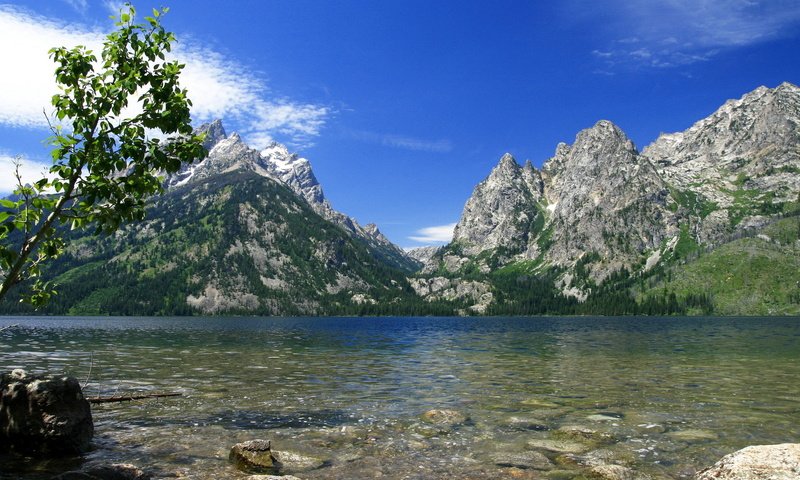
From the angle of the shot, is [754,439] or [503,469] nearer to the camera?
[503,469]

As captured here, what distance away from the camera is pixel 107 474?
11.8 meters

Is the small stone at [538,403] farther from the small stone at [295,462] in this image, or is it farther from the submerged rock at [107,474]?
the submerged rock at [107,474]

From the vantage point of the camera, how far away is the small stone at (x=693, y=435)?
18.9 metres

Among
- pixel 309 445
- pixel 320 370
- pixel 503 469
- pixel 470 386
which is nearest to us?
pixel 503 469

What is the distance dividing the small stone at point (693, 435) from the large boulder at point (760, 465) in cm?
746

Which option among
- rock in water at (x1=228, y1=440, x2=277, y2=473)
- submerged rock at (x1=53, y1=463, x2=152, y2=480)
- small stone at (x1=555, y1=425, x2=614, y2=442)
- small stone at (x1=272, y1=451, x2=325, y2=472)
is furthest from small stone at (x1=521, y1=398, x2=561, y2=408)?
submerged rock at (x1=53, y1=463, x2=152, y2=480)

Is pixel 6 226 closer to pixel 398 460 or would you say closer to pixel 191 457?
pixel 191 457

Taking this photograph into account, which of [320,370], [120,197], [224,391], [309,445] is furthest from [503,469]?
[320,370]

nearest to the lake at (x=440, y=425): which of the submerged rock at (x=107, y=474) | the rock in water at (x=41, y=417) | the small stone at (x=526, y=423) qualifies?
the small stone at (x=526, y=423)

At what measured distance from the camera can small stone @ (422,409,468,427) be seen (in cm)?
2186

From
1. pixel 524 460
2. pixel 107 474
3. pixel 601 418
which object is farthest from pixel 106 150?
pixel 601 418

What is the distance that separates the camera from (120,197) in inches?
445

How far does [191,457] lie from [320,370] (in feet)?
87.8

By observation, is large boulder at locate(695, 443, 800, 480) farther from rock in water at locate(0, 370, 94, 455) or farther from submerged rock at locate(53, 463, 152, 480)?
rock in water at locate(0, 370, 94, 455)
